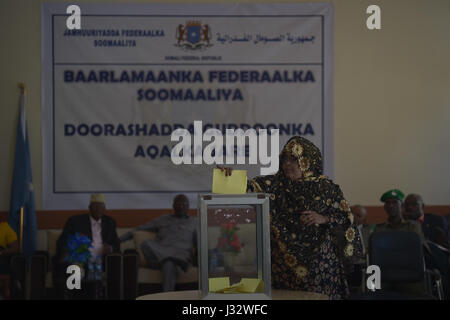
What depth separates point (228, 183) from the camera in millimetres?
2053

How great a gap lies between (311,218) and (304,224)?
0.07m

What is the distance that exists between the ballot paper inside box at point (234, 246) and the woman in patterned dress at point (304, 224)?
Answer: 722mm

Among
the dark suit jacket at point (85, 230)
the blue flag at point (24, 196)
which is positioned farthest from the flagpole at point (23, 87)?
the dark suit jacket at point (85, 230)

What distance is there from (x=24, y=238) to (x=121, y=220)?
100cm

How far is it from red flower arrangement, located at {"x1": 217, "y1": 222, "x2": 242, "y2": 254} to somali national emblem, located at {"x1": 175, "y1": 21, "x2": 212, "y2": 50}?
4.64 m

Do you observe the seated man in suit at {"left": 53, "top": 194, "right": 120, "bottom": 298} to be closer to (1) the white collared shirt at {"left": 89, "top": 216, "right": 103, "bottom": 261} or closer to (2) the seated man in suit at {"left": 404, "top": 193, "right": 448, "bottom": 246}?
(1) the white collared shirt at {"left": 89, "top": 216, "right": 103, "bottom": 261}

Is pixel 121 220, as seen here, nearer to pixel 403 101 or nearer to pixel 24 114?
pixel 24 114

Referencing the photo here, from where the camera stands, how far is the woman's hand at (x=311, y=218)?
271 centimetres

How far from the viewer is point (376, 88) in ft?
21.7

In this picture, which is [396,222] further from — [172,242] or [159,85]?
[159,85]

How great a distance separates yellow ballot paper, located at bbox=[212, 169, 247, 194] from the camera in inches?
80.6
